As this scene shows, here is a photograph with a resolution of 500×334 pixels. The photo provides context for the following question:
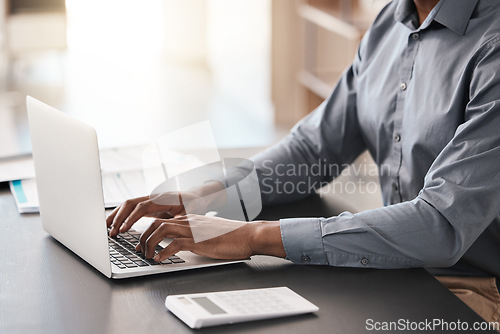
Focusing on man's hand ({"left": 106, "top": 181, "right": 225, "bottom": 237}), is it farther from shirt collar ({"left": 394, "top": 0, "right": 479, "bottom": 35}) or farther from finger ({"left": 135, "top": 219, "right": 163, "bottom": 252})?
→ shirt collar ({"left": 394, "top": 0, "right": 479, "bottom": 35})

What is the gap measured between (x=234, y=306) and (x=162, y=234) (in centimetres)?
23

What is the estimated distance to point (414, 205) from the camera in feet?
4.16

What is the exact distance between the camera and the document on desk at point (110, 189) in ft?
5.09

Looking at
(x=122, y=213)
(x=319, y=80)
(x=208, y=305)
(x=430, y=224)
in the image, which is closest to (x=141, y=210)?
(x=122, y=213)

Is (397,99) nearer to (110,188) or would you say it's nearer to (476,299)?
(476,299)

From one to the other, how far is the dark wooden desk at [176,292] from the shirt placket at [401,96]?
0.41 metres

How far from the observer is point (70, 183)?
123cm

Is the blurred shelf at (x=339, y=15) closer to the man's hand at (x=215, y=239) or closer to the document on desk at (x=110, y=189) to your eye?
the document on desk at (x=110, y=189)

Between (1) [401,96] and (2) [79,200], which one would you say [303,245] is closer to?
(2) [79,200]

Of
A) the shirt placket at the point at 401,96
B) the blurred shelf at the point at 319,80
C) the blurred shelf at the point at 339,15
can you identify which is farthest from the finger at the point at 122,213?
the blurred shelf at the point at 319,80

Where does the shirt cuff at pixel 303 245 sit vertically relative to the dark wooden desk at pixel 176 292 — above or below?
above

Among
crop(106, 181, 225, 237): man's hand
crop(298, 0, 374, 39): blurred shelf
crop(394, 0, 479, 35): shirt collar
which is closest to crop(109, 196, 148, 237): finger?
crop(106, 181, 225, 237): man's hand

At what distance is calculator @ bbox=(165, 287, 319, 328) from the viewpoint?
101cm

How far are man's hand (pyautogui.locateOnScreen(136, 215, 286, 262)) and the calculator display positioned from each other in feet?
0.49
